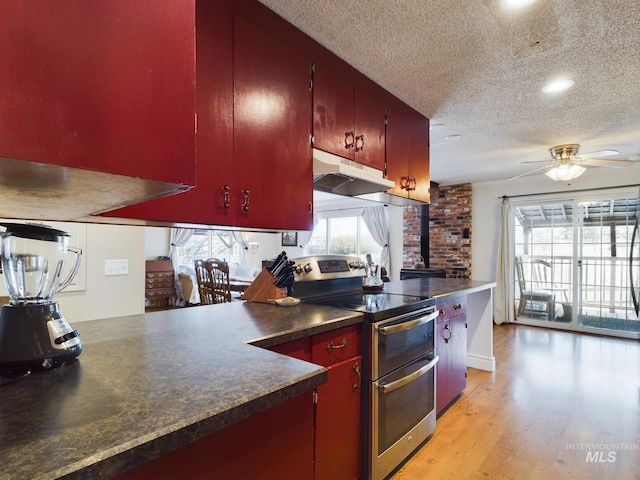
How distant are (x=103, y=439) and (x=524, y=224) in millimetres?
6045

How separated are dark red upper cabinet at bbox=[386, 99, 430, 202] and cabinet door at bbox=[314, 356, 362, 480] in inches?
55.8

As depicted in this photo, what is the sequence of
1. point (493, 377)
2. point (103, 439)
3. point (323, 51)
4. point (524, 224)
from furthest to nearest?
point (524, 224) < point (493, 377) < point (323, 51) < point (103, 439)

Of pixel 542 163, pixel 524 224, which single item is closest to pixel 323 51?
pixel 542 163

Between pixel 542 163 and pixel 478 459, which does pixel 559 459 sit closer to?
pixel 478 459

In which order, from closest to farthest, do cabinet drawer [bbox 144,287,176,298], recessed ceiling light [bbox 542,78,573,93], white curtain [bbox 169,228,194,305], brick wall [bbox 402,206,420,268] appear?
recessed ceiling light [bbox 542,78,573,93] < brick wall [bbox 402,206,420,268] < cabinet drawer [bbox 144,287,176,298] < white curtain [bbox 169,228,194,305]

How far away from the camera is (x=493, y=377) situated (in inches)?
126

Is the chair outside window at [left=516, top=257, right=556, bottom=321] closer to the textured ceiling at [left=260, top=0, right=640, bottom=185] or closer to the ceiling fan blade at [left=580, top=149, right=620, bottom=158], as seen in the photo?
the ceiling fan blade at [left=580, top=149, right=620, bottom=158]

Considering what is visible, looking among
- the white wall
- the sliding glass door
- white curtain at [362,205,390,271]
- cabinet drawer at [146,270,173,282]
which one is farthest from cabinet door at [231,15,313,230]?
cabinet drawer at [146,270,173,282]

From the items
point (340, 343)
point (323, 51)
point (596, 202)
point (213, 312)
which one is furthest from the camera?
point (596, 202)

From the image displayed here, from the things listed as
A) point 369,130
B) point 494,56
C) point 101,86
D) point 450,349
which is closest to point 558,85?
point 494,56

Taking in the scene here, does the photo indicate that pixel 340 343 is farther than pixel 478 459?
No

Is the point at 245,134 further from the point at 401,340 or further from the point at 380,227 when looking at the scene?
the point at 380,227

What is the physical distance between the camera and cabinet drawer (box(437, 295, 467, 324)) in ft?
7.59

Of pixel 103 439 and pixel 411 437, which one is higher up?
pixel 103 439
